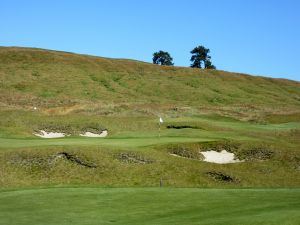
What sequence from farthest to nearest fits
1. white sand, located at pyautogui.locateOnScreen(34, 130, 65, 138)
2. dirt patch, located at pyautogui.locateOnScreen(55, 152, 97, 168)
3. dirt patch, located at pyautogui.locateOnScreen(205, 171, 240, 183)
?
white sand, located at pyautogui.locateOnScreen(34, 130, 65, 138) < dirt patch, located at pyautogui.locateOnScreen(55, 152, 97, 168) < dirt patch, located at pyautogui.locateOnScreen(205, 171, 240, 183)

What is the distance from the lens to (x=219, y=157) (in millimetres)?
35625

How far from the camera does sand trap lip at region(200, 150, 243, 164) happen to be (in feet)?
116

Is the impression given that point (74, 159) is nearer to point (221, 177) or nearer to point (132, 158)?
point (132, 158)

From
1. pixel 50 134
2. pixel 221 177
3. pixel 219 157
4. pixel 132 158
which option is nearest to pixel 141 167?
pixel 132 158

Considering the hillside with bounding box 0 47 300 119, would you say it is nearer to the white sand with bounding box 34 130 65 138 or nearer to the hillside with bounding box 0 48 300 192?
the hillside with bounding box 0 48 300 192

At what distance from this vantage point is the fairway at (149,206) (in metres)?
15.7

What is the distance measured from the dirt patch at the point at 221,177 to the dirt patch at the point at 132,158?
359 cm

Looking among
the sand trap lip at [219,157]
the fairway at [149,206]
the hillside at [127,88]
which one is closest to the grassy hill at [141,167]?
the fairway at [149,206]

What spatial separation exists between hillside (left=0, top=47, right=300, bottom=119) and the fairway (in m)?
42.5

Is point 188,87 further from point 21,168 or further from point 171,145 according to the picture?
point 21,168

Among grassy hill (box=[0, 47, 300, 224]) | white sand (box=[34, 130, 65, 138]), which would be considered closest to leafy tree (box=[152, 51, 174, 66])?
grassy hill (box=[0, 47, 300, 224])

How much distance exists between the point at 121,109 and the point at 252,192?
152ft

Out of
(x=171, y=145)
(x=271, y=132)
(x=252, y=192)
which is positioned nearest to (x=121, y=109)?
(x=271, y=132)

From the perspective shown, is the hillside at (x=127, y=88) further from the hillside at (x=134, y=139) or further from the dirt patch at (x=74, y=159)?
the dirt patch at (x=74, y=159)
